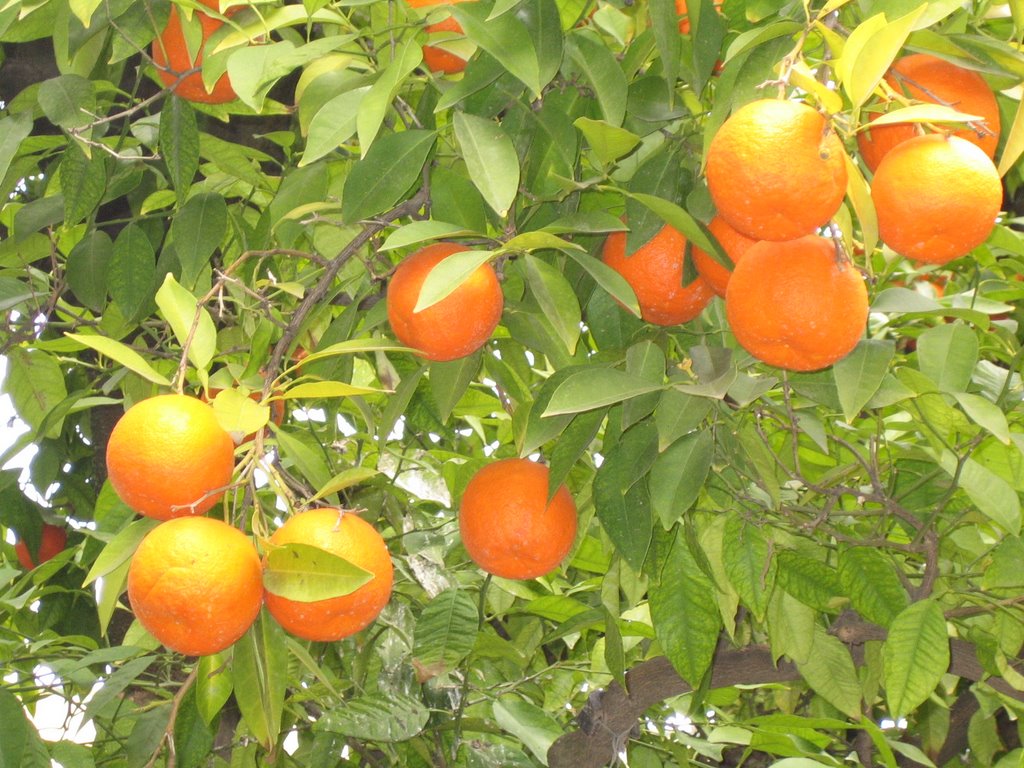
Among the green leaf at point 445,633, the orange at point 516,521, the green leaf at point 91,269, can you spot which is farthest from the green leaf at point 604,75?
the green leaf at point 91,269

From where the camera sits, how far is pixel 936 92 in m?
0.81

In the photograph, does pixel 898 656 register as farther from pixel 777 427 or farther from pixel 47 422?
pixel 47 422

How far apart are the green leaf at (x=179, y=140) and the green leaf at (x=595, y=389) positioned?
540 mm

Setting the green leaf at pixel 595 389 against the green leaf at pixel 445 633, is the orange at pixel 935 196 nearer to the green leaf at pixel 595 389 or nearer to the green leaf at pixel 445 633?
the green leaf at pixel 595 389

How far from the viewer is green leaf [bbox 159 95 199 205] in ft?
3.88

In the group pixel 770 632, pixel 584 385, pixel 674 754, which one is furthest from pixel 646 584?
pixel 584 385

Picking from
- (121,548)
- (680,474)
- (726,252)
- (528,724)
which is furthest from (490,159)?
(528,724)

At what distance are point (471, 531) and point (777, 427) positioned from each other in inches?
19.7

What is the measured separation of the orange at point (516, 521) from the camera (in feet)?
3.43

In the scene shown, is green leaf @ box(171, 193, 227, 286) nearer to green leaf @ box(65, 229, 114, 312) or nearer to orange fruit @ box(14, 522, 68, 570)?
green leaf @ box(65, 229, 114, 312)

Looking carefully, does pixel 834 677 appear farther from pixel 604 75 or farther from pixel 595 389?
pixel 604 75

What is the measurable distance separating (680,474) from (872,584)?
0.32m

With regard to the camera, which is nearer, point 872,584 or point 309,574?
point 309,574

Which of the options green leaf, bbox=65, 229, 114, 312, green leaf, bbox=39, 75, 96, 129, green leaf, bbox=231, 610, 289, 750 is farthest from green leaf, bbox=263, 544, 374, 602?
green leaf, bbox=65, 229, 114, 312
